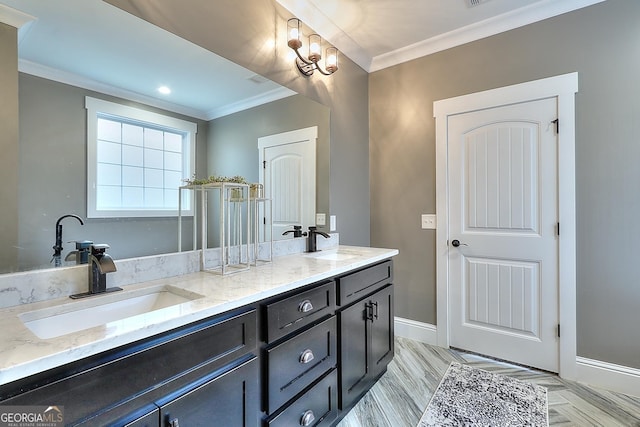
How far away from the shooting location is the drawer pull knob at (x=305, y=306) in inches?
54.1

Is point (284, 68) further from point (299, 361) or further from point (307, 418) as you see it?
point (307, 418)

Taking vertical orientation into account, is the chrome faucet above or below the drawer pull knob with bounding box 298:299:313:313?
above

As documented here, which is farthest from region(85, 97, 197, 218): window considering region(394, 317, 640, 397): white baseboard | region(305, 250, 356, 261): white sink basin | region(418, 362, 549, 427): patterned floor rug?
region(394, 317, 640, 397): white baseboard

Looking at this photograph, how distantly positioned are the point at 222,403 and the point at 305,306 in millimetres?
507

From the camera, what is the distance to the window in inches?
48.9

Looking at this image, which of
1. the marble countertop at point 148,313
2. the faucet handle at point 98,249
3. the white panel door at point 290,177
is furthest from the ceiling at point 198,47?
the marble countertop at point 148,313

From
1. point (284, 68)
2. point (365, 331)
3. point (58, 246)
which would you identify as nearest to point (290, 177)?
point (284, 68)

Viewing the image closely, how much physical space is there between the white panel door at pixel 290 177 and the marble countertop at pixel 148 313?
0.48 metres

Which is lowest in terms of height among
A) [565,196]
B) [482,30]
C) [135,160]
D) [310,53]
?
[565,196]

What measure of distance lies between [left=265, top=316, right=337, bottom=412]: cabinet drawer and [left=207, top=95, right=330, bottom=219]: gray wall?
959mm

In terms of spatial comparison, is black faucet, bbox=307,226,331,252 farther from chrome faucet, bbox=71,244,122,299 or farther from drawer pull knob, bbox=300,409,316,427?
chrome faucet, bbox=71,244,122,299

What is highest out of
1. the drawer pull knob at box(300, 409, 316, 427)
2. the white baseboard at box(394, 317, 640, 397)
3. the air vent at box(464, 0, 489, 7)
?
the air vent at box(464, 0, 489, 7)

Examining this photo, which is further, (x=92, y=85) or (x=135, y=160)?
(x=135, y=160)

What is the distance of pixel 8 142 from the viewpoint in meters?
1.03
